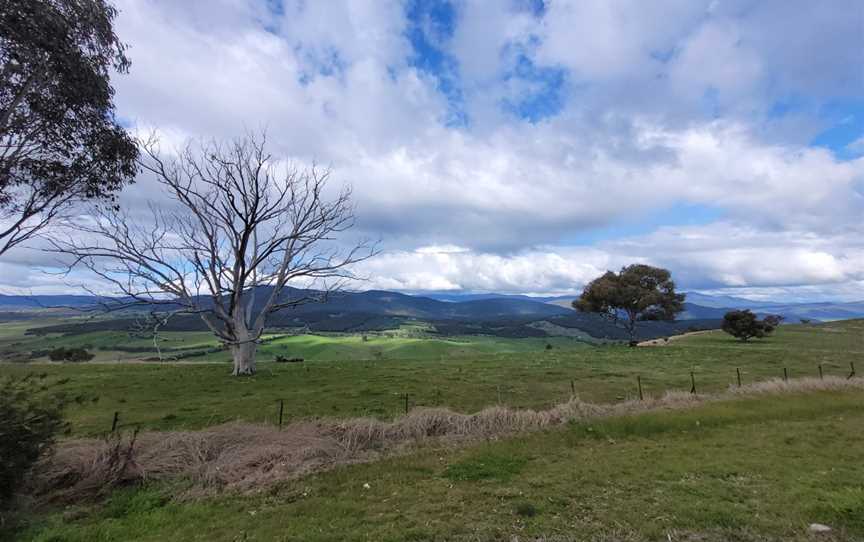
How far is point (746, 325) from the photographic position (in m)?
52.1

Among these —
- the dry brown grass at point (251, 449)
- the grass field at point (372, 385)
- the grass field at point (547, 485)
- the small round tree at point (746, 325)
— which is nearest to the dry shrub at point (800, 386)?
the grass field at point (547, 485)

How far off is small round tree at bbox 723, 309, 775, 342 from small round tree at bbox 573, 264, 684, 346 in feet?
19.9

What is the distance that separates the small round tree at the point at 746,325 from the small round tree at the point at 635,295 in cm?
606

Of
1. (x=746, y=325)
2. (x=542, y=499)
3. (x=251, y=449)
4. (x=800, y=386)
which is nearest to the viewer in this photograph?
(x=542, y=499)

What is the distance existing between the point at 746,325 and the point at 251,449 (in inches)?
2404

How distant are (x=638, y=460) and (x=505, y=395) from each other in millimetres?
9858

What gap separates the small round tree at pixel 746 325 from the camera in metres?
52.1

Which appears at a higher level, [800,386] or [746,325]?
[746,325]

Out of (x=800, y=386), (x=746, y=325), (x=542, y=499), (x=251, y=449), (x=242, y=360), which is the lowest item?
(x=800, y=386)

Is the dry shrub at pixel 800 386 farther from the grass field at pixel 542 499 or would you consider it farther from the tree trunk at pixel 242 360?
the tree trunk at pixel 242 360

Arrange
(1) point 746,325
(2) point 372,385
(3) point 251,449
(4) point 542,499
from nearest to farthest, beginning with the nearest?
(4) point 542,499
(3) point 251,449
(2) point 372,385
(1) point 746,325

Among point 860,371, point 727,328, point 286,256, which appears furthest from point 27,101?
point 727,328

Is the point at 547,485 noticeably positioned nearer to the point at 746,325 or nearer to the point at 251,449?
the point at 251,449

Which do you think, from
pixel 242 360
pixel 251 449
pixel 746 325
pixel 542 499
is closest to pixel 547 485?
pixel 542 499
